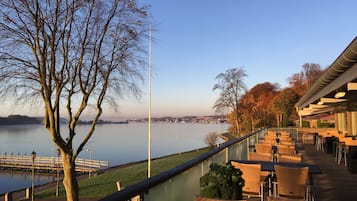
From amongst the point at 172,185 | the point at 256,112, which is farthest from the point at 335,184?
the point at 256,112

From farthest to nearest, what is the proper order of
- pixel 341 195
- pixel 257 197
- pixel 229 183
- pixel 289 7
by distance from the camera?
pixel 289 7, pixel 341 195, pixel 257 197, pixel 229 183

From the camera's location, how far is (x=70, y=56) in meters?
15.2

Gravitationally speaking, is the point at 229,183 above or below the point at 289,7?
below

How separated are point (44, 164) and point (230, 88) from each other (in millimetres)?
35600

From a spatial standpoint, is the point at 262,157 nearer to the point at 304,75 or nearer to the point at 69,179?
the point at 69,179

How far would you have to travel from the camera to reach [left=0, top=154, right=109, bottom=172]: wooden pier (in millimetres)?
46653

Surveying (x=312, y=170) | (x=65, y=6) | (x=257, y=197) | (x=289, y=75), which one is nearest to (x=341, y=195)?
(x=312, y=170)

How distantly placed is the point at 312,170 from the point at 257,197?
1056 millimetres

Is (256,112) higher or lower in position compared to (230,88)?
lower

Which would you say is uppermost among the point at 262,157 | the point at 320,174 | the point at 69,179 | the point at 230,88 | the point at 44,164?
the point at 230,88

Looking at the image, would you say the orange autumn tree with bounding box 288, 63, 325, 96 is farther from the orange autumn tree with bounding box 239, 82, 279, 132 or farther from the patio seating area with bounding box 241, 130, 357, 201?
the patio seating area with bounding box 241, 130, 357, 201

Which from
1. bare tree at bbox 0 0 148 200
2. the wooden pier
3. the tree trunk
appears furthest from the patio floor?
the wooden pier

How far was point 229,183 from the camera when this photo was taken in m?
2.64

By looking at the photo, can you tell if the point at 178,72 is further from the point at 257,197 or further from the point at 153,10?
the point at 257,197
